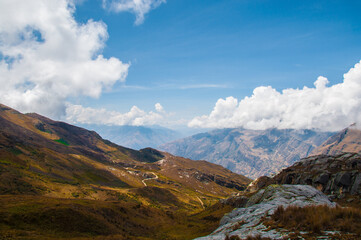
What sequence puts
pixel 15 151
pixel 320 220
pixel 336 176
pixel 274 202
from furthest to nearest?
pixel 15 151 < pixel 336 176 < pixel 274 202 < pixel 320 220

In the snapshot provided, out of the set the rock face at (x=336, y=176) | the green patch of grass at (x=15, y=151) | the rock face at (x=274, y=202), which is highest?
the rock face at (x=336, y=176)

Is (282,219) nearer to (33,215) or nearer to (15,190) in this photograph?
(33,215)

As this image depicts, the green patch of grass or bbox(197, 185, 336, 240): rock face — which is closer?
bbox(197, 185, 336, 240): rock face

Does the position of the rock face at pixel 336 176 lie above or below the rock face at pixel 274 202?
above

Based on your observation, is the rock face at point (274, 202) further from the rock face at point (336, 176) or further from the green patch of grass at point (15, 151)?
the green patch of grass at point (15, 151)

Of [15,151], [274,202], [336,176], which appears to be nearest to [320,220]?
[274,202]

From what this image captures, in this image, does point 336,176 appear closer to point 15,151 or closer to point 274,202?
point 274,202

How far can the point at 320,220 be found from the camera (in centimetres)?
1490

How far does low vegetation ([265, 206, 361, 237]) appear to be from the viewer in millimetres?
14096

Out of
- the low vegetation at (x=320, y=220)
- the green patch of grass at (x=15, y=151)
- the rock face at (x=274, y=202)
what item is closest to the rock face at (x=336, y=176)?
the rock face at (x=274, y=202)

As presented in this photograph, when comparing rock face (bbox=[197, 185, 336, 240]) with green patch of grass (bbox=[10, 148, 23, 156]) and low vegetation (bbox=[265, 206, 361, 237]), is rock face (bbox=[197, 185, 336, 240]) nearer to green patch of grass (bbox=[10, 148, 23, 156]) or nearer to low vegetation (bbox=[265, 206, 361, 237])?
low vegetation (bbox=[265, 206, 361, 237])

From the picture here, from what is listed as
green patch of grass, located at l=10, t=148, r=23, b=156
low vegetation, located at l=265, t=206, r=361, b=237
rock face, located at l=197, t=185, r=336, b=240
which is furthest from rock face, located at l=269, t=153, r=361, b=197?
green patch of grass, located at l=10, t=148, r=23, b=156

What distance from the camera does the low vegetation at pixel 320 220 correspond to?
1410 centimetres

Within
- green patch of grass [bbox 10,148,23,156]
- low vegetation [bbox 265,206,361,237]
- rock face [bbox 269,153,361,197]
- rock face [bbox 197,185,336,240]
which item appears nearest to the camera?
low vegetation [bbox 265,206,361,237]
